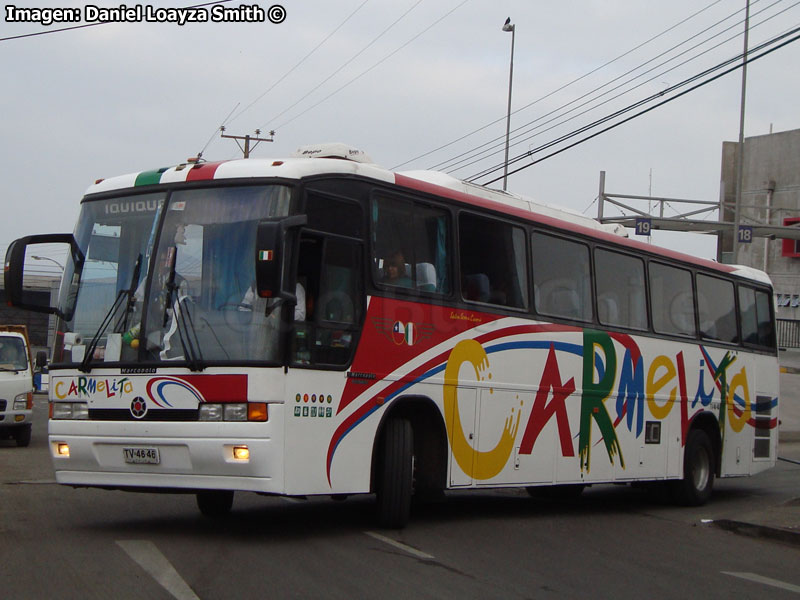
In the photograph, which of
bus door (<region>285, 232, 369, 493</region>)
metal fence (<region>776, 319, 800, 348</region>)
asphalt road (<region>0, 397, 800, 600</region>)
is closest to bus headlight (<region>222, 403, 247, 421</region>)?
bus door (<region>285, 232, 369, 493</region>)

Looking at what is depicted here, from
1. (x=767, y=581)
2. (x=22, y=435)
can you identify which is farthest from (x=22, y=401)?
(x=767, y=581)

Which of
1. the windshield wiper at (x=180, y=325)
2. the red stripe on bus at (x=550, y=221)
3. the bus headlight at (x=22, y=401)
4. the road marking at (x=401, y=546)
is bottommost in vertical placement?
the road marking at (x=401, y=546)

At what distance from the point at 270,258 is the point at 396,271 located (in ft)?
6.96

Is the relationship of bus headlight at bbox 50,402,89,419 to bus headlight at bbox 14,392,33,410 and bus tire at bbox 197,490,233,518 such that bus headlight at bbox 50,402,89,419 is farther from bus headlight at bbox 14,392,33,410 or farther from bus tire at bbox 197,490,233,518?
bus headlight at bbox 14,392,33,410

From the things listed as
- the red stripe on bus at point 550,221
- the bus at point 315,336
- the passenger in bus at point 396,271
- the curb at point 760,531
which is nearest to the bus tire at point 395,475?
the bus at point 315,336

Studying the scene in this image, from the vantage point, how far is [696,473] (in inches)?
593

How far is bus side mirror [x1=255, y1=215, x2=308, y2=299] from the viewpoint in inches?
322

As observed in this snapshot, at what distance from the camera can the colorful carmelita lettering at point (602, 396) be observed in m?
10.9

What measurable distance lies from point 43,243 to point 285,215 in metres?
2.58

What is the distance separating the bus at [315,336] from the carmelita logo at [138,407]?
17 mm

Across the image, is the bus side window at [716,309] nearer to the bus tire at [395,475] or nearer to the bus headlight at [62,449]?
the bus tire at [395,475]

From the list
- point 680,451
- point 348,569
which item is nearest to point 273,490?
point 348,569

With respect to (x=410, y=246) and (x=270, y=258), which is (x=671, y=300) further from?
(x=270, y=258)

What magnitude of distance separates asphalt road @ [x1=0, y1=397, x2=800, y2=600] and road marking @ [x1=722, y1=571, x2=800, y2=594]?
1cm
